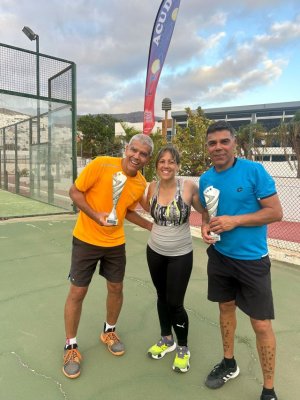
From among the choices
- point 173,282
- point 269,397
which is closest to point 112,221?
point 173,282

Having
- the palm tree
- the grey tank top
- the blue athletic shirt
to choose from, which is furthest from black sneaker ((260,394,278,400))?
the palm tree

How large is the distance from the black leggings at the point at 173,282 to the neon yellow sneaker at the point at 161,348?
0.20 m

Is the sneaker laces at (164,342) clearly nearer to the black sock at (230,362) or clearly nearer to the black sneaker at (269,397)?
the black sock at (230,362)

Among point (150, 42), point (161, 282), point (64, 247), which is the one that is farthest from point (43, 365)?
point (150, 42)

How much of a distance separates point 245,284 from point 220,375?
763 mm

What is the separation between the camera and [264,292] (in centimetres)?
196

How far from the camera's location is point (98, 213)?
2.32 metres

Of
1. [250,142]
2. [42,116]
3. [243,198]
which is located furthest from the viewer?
[42,116]

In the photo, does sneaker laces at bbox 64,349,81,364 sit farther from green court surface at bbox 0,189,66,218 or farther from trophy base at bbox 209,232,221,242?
green court surface at bbox 0,189,66,218

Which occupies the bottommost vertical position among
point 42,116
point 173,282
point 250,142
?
point 173,282

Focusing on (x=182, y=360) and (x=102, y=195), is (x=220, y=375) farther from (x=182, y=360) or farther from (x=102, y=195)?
(x=102, y=195)

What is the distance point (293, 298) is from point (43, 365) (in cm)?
276

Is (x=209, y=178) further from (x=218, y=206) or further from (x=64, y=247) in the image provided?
(x=64, y=247)

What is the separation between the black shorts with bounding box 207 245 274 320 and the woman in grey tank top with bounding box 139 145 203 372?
24 cm
